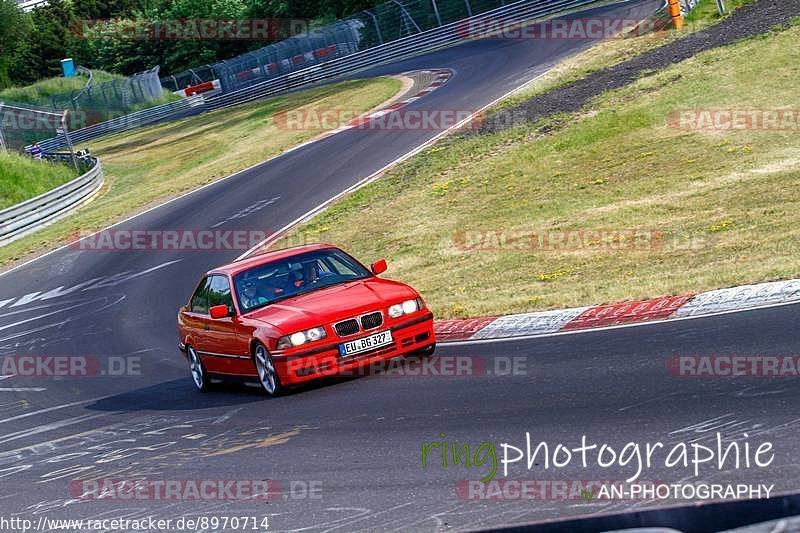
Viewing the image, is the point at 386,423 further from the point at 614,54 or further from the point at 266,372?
the point at 614,54

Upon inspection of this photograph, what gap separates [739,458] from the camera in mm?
6363

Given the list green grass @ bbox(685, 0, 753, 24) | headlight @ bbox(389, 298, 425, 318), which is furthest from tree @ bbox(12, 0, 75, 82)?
headlight @ bbox(389, 298, 425, 318)

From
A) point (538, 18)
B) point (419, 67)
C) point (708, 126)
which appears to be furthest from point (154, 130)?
point (708, 126)

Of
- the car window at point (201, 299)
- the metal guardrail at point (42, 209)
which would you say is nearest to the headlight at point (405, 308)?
the car window at point (201, 299)

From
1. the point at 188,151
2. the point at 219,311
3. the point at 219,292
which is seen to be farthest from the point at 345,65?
the point at 219,311

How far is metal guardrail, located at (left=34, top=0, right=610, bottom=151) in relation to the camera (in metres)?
47.9

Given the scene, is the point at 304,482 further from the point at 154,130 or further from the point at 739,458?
the point at 154,130

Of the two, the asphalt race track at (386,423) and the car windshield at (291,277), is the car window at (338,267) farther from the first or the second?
the asphalt race track at (386,423)

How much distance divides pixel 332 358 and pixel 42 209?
26.4m

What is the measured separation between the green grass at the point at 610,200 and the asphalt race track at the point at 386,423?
99.3 inches

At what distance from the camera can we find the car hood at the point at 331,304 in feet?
35.7

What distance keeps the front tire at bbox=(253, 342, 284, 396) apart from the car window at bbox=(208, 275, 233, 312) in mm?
911

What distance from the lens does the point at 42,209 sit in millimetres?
34969

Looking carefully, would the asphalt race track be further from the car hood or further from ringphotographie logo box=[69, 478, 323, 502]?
the car hood
